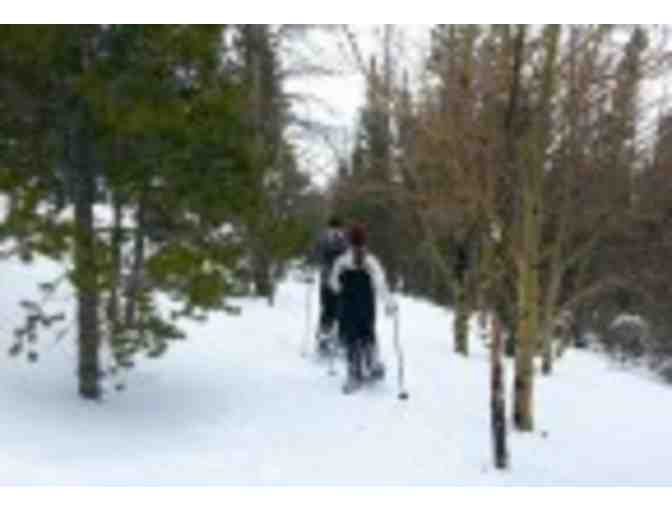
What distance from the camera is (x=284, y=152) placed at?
85.5 ft

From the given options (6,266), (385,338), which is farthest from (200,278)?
(385,338)

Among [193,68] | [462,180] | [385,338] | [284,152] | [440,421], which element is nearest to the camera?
[462,180]

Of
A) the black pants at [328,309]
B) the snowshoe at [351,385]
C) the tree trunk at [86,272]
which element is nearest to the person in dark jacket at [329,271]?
the black pants at [328,309]

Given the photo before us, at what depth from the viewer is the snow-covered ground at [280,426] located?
10.5 metres

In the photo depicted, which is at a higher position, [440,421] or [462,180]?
[462,180]

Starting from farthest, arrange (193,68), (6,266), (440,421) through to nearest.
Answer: (6,266)
(440,421)
(193,68)

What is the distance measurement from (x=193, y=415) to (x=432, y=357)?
6.30 metres

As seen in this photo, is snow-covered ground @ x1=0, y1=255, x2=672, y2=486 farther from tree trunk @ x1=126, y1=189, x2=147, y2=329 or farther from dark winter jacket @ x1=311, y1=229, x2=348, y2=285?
dark winter jacket @ x1=311, y1=229, x2=348, y2=285

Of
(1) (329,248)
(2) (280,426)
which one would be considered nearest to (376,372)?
(2) (280,426)

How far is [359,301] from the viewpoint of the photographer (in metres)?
14.4

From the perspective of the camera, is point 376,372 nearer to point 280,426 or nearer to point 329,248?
point 280,426

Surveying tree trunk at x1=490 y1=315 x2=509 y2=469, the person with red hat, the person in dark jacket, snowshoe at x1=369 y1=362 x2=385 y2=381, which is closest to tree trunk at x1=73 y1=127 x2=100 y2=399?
the person with red hat

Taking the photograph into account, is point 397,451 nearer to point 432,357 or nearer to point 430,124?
point 430,124

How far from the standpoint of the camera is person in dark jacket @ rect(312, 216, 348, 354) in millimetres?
16281
